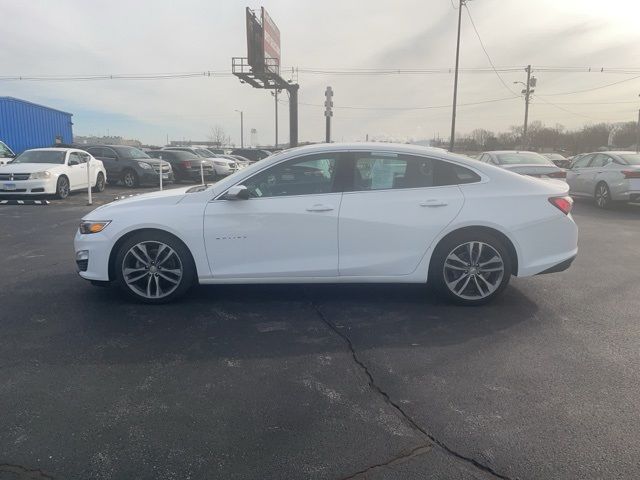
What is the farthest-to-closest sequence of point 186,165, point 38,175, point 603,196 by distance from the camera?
1. point 186,165
2. point 38,175
3. point 603,196

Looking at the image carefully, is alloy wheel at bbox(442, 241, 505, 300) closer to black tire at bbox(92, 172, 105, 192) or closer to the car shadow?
the car shadow

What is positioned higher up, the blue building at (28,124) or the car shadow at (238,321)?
the blue building at (28,124)

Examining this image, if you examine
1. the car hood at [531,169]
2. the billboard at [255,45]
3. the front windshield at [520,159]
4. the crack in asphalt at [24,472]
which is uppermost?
the billboard at [255,45]

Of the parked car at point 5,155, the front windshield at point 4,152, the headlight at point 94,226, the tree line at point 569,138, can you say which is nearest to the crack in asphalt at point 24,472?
the headlight at point 94,226

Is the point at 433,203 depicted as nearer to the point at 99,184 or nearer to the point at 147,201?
the point at 147,201

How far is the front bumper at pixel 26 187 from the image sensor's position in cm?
1314

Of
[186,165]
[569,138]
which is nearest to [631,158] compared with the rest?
[186,165]

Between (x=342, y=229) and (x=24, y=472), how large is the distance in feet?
9.99

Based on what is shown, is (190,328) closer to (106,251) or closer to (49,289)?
(106,251)

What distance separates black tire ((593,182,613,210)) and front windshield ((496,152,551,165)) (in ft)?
5.16

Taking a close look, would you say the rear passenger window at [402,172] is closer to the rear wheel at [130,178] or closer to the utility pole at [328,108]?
the utility pole at [328,108]

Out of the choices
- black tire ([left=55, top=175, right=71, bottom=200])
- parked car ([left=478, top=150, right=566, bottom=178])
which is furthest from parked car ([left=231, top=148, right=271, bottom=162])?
parked car ([left=478, top=150, right=566, bottom=178])

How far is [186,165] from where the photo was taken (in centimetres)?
2175

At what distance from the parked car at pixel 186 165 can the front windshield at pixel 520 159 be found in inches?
521
